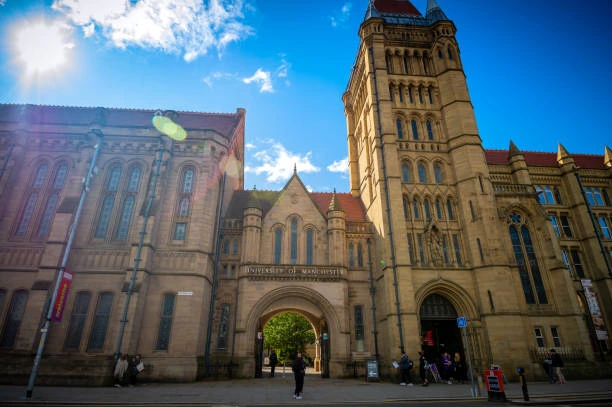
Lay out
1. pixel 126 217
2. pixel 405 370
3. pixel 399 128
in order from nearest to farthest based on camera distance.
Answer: pixel 405 370
pixel 126 217
pixel 399 128

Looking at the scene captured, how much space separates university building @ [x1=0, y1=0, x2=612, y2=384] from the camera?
18938mm

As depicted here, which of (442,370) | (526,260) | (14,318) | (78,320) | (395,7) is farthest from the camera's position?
(395,7)

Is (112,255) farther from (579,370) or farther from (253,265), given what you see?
(579,370)

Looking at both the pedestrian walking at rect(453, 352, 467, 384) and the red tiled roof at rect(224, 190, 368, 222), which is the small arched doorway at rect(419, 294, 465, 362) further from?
the red tiled roof at rect(224, 190, 368, 222)

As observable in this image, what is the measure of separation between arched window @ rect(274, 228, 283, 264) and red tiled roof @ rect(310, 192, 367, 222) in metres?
4.61

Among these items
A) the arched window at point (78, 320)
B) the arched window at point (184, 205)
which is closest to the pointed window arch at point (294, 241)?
the arched window at point (184, 205)

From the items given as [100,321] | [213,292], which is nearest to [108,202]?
[100,321]

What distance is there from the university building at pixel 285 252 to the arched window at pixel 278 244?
0.11 metres

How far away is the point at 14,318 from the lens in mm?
18688

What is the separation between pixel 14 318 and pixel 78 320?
3.60 m

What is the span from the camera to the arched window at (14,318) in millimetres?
18250

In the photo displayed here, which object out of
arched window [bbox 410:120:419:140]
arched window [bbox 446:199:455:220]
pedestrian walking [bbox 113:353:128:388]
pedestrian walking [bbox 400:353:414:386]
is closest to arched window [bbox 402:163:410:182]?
arched window [bbox 410:120:419:140]

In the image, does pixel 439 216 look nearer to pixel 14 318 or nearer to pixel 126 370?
pixel 126 370

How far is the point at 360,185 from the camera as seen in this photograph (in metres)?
31.8
